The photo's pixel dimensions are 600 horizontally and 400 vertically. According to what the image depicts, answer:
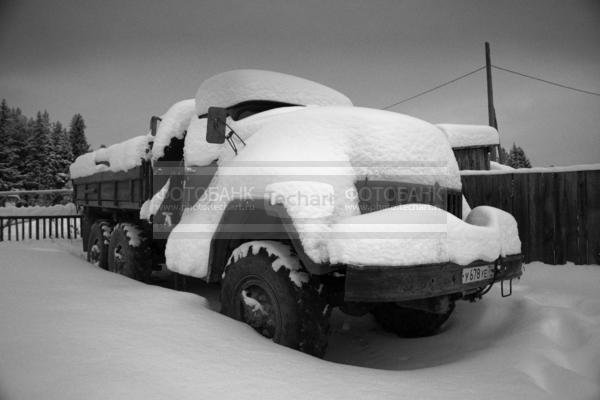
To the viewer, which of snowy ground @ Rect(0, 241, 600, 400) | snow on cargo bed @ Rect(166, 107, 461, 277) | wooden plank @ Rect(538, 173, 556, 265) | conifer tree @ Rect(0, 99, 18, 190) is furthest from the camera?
conifer tree @ Rect(0, 99, 18, 190)

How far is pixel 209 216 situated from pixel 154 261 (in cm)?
237

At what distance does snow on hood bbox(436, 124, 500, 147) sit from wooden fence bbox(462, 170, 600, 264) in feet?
15.9

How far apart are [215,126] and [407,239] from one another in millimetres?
1873

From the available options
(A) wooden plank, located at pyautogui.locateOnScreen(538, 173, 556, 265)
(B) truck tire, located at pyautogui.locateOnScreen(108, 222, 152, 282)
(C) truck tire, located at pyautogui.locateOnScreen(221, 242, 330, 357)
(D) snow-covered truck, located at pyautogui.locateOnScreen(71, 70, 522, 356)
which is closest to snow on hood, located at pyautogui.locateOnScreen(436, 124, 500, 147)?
(A) wooden plank, located at pyautogui.locateOnScreen(538, 173, 556, 265)

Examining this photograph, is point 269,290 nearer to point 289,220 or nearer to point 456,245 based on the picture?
point 289,220

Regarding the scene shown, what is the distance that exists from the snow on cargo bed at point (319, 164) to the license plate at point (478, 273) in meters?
0.76

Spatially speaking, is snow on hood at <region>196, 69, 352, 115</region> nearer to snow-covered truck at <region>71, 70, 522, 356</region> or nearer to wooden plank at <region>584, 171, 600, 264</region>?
snow-covered truck at <region>71, 70, 522, 356</region>

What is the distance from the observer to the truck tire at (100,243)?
6.01m

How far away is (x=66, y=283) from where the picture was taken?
372 cm

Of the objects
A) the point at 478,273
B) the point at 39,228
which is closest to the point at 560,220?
Result: the point at 478,273

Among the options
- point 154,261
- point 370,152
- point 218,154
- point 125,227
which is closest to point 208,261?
point 218,154

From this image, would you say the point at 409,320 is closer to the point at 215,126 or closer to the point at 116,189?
the point at 215,126

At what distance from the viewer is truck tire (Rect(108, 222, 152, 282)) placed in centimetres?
507

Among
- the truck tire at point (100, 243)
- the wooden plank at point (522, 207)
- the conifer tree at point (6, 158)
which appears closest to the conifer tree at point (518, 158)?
the wooden plank at point (522, 207)
